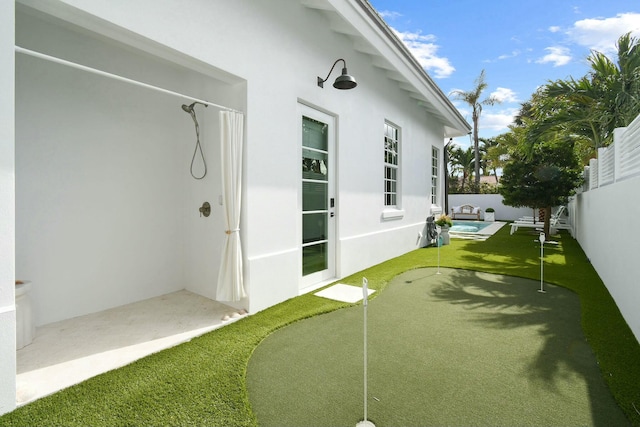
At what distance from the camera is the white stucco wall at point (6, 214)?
1.99m

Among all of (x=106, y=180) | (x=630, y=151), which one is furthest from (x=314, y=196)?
(x=630, y=151)

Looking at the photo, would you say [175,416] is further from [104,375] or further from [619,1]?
[619,1]

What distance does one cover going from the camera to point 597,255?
5934mm

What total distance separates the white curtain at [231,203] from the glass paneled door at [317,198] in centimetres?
133

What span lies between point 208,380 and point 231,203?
1.94 meters

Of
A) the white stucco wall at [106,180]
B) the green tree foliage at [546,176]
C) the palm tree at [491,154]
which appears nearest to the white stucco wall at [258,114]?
the white stucco wall at [106,180]

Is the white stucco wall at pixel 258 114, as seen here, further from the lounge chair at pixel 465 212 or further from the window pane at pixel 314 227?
the lounge chair at pixel 465 212

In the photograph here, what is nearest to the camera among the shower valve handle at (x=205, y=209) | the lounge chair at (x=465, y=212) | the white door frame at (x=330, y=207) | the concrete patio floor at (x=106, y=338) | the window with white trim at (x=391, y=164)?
the concrete patio floor at (x=106, y=338)

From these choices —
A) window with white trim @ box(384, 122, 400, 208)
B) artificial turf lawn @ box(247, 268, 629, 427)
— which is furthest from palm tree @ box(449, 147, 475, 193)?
artificial turf lawn @ box(247, 268, 629, 427)

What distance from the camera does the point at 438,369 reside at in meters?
2.58

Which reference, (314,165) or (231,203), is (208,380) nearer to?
(231,203)

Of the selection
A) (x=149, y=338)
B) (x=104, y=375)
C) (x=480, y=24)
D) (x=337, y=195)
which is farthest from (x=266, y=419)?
(x=480, y=24)

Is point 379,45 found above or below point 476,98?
below

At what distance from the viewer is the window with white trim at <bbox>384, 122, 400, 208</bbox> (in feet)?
24.6
